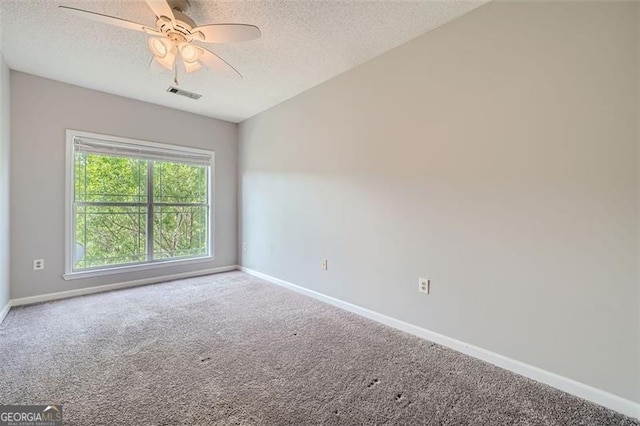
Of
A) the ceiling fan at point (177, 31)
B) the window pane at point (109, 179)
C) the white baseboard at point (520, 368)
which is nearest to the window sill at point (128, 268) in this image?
the window pane at point (109, 179)

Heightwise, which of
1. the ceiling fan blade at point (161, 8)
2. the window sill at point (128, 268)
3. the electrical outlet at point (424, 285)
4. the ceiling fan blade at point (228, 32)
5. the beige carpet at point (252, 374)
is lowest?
the beige carpet at point (252, 374)

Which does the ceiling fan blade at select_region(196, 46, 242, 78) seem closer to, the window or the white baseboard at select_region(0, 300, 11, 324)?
the window

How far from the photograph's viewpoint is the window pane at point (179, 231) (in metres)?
4.04

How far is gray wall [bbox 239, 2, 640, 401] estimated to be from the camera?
60.6 inches

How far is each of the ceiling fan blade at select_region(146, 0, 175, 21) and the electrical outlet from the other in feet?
8.38

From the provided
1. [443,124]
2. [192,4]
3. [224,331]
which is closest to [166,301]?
[224,331]

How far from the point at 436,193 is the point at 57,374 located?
287cm

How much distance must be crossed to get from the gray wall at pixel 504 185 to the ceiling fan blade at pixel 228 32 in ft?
4.31

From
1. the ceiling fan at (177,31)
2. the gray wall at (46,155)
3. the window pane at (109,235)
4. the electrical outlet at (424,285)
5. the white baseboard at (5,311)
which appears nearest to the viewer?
the ceiling fan at (177,31)

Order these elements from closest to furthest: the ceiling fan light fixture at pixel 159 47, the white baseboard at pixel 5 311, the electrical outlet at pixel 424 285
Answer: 1. the ceiling fan light fixture at pixel 159 47
2. the electrical outlet at pixel 424 285
3. the white baseboard at pixel 5 311

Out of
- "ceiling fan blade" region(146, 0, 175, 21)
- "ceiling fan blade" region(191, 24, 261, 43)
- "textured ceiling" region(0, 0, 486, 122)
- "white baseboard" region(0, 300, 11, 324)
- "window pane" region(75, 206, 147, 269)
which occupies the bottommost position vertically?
"white baseboard" region(0, 300, 11, 324)

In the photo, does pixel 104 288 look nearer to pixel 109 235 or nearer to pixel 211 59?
pixel 109 235

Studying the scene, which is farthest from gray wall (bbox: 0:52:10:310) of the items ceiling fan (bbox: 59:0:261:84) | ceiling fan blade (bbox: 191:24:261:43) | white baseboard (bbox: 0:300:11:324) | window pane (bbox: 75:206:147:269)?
ceiling fan blade (bbox: 191:24:261:43)

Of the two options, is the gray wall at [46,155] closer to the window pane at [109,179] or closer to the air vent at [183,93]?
the window pane at [109,179]
